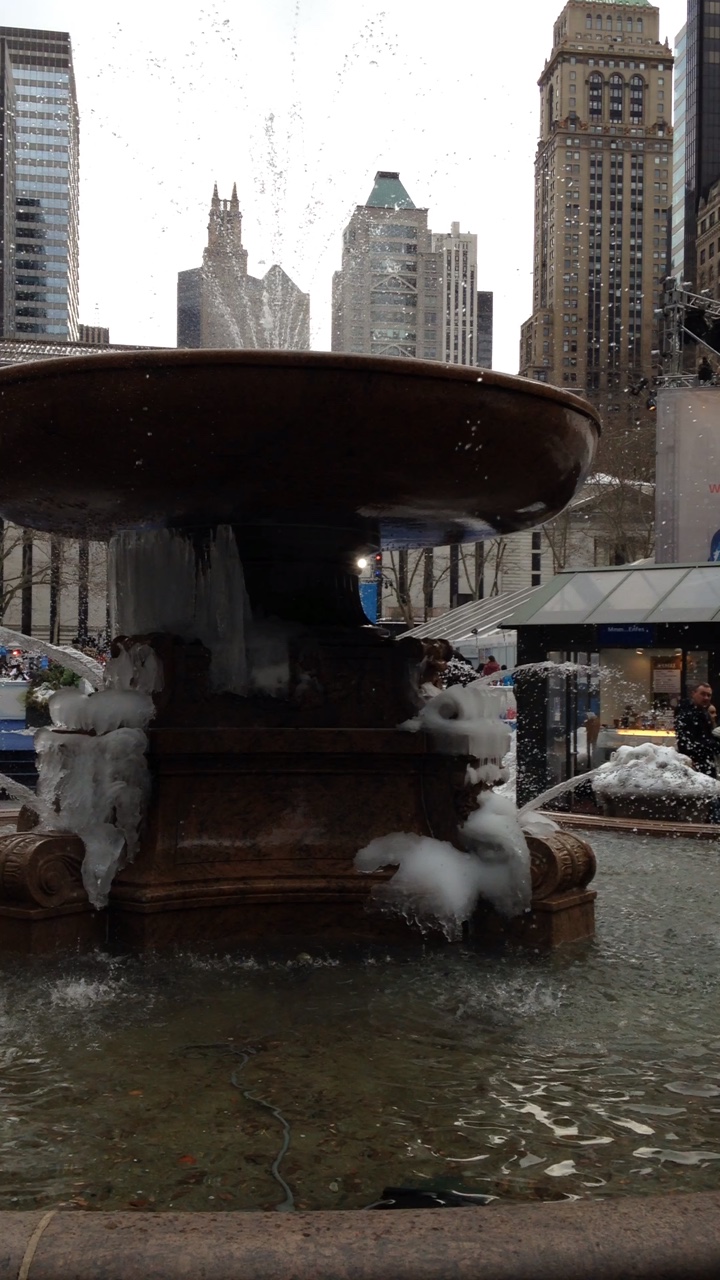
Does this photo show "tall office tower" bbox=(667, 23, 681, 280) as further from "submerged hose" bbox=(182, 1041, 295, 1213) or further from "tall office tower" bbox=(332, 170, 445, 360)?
"submerged hose" bbox=(182, 1041, 295, 1213)

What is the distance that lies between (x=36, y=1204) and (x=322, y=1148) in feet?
2.08

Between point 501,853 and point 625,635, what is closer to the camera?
point 501,853

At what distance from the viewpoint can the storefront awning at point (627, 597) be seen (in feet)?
44.3

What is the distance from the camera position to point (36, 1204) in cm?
239

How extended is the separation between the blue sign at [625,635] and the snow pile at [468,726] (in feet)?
27.4

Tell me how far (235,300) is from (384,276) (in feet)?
7.85

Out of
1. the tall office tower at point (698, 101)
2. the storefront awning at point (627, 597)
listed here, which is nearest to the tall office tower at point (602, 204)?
the storefront awning at point (627, 597)

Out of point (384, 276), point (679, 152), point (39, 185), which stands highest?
point (679, 152)

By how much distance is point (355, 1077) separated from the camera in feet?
10.6

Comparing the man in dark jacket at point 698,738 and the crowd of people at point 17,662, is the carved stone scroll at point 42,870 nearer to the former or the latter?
the man in dark jacket at point 698,738

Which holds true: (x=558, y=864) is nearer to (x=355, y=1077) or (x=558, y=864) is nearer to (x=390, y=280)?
(x=355, y=1077)

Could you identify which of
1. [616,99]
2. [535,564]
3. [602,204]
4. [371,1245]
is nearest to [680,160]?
[535,564]

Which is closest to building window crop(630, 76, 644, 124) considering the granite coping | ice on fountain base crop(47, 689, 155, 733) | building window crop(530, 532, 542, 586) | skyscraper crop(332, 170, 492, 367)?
building window crop(530, 532, 542, 586)

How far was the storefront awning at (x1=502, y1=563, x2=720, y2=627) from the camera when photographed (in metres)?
13.5
